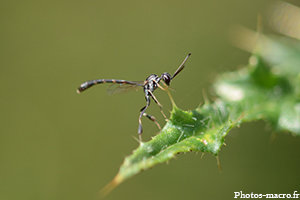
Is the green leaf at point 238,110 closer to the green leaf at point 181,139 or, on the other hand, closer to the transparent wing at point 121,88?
the green leaf at point 181,139

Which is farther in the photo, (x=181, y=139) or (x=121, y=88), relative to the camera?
(x=121, y=88)

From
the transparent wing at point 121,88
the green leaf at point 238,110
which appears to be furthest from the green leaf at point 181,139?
the transparent wing at point 121,88

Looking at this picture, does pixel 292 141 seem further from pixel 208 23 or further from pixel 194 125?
pixel 208 23

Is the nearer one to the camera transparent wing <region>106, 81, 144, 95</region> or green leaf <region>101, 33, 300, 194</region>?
green leaf <region>101, 33, 300, 194</region>

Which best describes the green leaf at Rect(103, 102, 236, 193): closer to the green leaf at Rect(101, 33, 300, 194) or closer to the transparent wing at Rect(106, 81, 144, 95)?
the green leaf at Rect(101, 33, 300, 194)

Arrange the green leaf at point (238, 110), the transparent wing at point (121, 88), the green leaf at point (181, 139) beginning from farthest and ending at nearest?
the transparent wing at point (121, 88), the green leaf at point (238, 110), the green leaf at point (181, 139)

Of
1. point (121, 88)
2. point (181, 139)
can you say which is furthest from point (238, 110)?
point (121, 88)

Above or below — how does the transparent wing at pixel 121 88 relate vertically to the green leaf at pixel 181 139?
above

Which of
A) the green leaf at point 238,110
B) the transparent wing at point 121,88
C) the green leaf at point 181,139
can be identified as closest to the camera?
the green leaf at point 181,139

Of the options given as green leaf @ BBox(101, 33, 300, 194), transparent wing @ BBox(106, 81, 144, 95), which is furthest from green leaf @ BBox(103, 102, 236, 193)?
transparent wing @ BBox(106, 81, 144, 95)

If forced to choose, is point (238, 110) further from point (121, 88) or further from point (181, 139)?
point (121, 88)

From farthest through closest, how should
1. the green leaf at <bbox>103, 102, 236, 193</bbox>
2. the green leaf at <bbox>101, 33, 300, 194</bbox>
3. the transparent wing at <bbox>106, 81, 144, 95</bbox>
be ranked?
the transparent wing at <bbox>106, 81, 144, 95</bbox> < the green leaf at <bbox>101, 33, 300, 194</bbox> < the green leaf at <bbox>103, 102, 236, 193</bbox>
